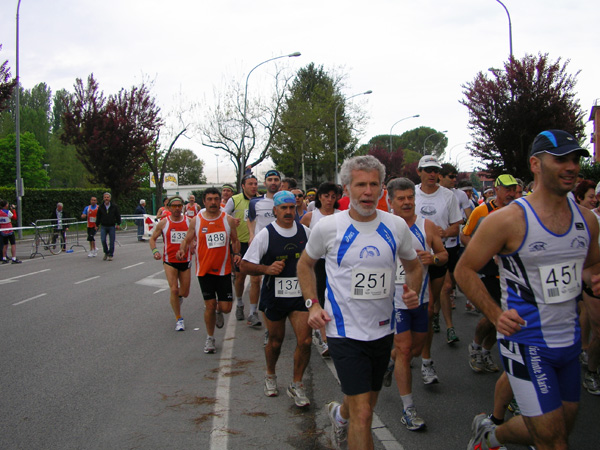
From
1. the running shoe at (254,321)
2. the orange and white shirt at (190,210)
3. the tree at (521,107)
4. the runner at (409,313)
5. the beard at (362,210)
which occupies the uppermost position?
the tree at (521,107)

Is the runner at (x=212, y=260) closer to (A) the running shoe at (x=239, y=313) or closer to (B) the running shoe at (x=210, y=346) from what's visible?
(B) the running shoe at (x=210, y=346)

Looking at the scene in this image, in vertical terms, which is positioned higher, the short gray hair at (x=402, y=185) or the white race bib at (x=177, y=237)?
the short gray hair at (x=402, y=185)

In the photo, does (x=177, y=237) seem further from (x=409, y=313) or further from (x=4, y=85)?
(x=4, y=85)

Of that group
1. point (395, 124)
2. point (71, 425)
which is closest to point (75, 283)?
point (71, 425)

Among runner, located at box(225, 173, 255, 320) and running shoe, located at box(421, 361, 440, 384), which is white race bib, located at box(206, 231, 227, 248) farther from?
running shoe, located at box(421, 361, 440, 384)

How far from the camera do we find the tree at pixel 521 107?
19.2 metres

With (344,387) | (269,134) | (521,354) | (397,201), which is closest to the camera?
(521,354)

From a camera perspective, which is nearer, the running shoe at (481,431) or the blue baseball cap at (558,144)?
the blue baseball cap at (558,144)

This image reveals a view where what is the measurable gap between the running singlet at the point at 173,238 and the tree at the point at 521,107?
14.5 m

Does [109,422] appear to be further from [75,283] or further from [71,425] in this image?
[75,283]

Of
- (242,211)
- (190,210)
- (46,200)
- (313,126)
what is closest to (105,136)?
(46,200)

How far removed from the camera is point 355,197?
3521 millimetres

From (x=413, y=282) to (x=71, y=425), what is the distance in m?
3.00

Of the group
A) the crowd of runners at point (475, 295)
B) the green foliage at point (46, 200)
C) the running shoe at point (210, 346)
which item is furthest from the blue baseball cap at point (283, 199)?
the green foliage at point (46, 200)
